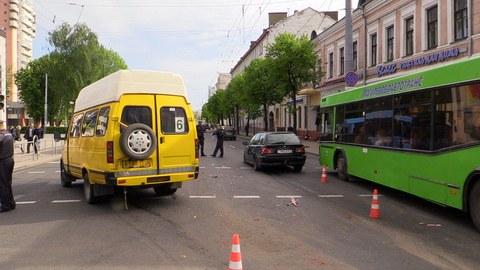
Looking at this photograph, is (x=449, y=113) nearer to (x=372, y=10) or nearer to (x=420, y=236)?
(x=420, y=236)

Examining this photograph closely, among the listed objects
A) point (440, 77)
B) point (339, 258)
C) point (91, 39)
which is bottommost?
point (339, 258)

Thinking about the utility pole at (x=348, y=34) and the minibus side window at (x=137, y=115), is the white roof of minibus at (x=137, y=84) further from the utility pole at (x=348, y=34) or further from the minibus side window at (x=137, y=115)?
the utility pole at (x=348, y=34)

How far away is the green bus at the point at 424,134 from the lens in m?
6.69

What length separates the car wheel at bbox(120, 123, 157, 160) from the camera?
7.82 m

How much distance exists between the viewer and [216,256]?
5.30 metres

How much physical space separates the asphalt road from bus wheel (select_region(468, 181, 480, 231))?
21cm

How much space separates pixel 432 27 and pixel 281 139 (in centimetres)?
1187

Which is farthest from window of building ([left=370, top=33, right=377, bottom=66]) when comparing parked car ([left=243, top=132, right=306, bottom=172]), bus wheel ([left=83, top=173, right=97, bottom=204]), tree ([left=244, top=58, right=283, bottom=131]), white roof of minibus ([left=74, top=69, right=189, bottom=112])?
bus wheel ([left=83, top=173, right=97, bottom=204])

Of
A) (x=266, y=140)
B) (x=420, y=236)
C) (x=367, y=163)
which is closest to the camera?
(x=420, y=236)

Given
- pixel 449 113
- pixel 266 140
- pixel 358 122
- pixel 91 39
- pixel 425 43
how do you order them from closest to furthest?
1. pixel 449 113
2. pixel 358 122
3. pixel 266 140
4. pixel 425 43
5. pixel 91 39

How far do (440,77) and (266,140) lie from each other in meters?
7.90

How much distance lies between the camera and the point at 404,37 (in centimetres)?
2367

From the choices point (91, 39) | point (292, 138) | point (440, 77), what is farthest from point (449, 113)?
point (91, 39)

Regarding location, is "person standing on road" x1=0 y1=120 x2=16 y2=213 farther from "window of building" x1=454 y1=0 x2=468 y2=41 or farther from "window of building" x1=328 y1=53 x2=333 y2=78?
"window of building" x1=328 y1=53 x2=333 y2=78
